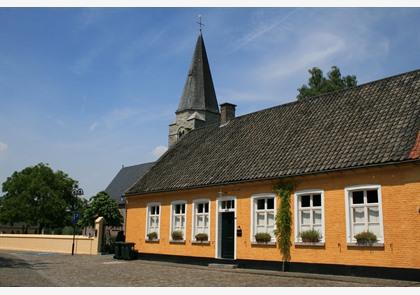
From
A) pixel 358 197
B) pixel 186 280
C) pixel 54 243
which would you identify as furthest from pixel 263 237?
pixel 54 243

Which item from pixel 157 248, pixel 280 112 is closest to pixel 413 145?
pixel 280 112

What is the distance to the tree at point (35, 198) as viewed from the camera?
57.4m

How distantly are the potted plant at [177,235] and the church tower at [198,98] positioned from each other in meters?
24.2

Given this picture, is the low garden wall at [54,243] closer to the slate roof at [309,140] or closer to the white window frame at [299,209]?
the slate roof at [309,140]

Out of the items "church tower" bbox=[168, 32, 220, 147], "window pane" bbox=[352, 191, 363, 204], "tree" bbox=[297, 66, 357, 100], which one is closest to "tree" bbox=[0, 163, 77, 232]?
"church tower" bbox=[168, 32, 220, 147]

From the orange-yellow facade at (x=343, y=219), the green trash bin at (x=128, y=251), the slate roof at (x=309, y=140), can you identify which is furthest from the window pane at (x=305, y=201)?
the green trash bin at (x=128, y=251)

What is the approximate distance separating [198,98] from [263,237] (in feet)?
99.6

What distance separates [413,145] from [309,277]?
205 inches

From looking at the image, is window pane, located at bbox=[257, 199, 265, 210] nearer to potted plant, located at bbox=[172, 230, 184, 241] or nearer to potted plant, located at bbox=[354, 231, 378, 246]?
potted plant, located at bbox=[354, 231, 378, 246]

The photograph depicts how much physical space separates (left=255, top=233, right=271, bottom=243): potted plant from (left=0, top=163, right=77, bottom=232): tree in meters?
47.1

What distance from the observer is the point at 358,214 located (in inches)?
563

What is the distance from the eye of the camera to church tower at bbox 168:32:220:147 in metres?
45.4

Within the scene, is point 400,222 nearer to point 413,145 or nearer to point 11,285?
point 413,145

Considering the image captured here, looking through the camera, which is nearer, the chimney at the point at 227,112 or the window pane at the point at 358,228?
the window pane at the point at 358,228
